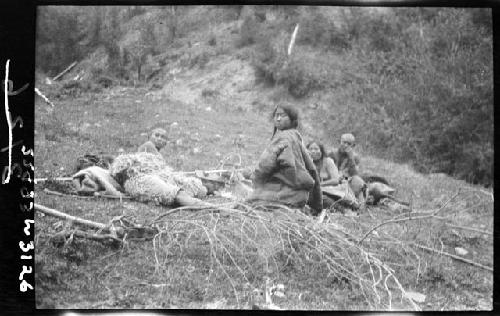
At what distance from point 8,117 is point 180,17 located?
2.03 m

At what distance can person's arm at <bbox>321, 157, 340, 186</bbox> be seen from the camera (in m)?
6.25

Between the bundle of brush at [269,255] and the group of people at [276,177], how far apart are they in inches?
Answer: 6.9

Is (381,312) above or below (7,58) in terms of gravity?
below

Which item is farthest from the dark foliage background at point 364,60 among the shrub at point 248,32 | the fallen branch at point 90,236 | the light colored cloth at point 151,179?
the fallen branch at point 90,236

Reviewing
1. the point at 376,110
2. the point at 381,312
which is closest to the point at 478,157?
the point at 376,110

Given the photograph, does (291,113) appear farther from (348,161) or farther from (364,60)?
(364,60)

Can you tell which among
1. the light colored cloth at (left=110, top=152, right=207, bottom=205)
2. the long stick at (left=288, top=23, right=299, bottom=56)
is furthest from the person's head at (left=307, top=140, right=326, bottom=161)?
the light colored cloth at (left=110, top=152, right=207, bottom=205)

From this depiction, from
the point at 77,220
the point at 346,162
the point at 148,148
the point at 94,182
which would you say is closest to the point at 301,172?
the point at 346,162

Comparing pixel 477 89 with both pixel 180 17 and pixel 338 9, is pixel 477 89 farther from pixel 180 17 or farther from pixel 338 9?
pixel 180 17

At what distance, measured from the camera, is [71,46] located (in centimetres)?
642

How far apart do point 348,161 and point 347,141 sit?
210 millimetres

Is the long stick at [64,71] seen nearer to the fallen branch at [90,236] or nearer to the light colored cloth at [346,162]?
the fallen branch at [90,236]

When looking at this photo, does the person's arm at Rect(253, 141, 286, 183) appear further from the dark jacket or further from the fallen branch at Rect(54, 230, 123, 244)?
the fallen branch at Rect(54, 230, 123, 244)

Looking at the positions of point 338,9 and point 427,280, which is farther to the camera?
point 338,9
